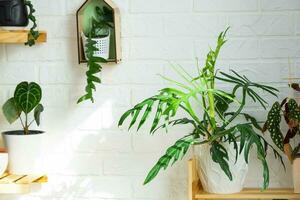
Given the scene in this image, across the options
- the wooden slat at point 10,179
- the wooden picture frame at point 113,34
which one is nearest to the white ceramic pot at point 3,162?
the wooden slat at point 10,179

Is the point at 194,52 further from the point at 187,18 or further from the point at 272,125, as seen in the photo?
the point at 272,125

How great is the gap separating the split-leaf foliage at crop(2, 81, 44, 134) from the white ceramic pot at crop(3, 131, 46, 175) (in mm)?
57

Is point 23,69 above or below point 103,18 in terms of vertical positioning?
below

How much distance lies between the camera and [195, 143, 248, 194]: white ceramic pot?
1960mm

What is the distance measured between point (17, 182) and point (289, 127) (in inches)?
A: 36.9

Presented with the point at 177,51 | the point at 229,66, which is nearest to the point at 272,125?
the point at 229,66

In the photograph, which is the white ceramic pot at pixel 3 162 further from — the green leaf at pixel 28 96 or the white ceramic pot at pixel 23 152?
the green leaf at pixel 28 96

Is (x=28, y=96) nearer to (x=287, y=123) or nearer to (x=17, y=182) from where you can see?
(x=17, y=182)

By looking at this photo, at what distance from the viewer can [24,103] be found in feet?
6.98

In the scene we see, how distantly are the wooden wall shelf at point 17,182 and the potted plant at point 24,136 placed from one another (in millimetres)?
33

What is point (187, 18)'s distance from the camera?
217cm

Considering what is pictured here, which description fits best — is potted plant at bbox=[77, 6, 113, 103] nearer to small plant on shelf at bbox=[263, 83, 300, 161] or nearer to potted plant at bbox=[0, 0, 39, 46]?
potted plant at bbox=[0, 0, 39, 46]

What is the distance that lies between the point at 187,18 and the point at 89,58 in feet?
1.24

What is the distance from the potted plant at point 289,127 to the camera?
1.94 m
